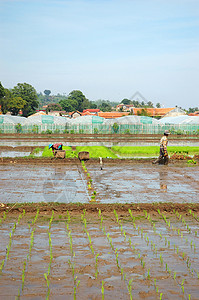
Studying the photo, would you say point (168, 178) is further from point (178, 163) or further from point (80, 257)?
point (80, 257)

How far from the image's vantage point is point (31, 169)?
645 inches

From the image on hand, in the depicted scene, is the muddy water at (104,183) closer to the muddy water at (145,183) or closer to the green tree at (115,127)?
the muddy water at (145,183)

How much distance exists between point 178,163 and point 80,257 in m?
13.1

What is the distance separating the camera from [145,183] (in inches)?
517

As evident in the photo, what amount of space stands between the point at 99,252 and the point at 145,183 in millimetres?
6852

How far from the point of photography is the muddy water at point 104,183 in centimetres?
1066

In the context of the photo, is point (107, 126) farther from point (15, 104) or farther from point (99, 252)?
point (99, 252)

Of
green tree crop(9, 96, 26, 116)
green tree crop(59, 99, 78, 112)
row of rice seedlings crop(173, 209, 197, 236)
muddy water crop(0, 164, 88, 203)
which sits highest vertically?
green tree crop(59, 99, 78, 112)

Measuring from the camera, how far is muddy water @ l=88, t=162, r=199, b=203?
1077 cm

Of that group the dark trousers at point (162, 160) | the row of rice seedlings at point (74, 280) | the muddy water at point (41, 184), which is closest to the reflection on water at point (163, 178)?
the dark trousers at point (162, 160)

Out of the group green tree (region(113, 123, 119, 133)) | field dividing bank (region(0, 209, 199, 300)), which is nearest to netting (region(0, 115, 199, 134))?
green tree (region(113, 123, 119, 133))

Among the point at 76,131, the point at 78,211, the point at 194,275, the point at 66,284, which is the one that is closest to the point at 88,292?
the point at 66,284

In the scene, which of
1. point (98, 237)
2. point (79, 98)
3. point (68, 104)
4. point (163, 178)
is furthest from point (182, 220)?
point (79, 98)

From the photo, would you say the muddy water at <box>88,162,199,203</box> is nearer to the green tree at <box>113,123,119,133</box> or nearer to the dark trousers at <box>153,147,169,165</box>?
the dark trousers at <box>153,147,169,165</box>
